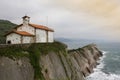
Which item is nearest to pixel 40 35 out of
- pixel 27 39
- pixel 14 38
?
pixel 27 39

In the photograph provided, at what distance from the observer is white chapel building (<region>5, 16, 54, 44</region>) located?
36812mm

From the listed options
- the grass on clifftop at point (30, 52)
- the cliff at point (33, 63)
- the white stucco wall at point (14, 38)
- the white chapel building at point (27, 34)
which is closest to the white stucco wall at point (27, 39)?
the white chapel building at point (27, 34)

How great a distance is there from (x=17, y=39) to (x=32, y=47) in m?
5.26

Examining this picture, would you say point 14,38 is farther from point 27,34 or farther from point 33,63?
point 33,63

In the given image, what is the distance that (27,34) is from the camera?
38.2 m

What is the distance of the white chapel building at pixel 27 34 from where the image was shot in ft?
121

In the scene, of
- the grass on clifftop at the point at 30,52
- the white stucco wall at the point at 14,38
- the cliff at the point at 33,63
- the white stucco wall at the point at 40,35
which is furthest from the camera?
the white stucco wall at the point at 40,35

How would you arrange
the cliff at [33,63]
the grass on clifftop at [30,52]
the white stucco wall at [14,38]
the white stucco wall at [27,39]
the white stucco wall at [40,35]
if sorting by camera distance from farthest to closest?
the white stucco wall at [40,35] < the white stucco wall at [27,39] < the white stucco wall at [14,38] < the grass on clifftop at [30,52] < the cliff at [33,63]

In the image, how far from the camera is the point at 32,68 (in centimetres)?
2984

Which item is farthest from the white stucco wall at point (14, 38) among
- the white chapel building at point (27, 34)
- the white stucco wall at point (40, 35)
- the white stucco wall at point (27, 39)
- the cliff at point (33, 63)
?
the white stucco wall at point (40, 35)

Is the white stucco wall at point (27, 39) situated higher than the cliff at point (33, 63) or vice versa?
the white stucco wall at point (27, 39)

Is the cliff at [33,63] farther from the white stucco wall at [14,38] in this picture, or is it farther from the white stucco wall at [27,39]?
the white stucco wall at [14,38]

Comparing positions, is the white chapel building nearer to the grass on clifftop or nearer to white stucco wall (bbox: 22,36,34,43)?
white stucco wall (bbox: 22,36,34,43)

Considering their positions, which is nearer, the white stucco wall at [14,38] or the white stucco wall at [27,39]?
the white stucco wall at [14,38]
